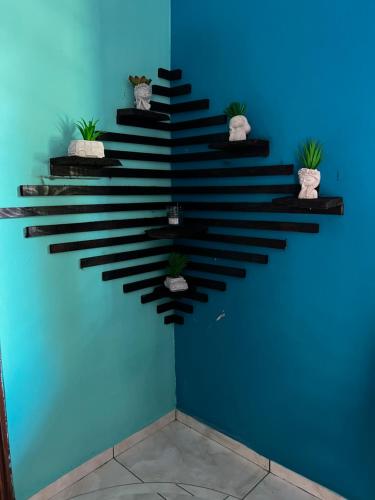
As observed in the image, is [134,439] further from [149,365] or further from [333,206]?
[333,206]

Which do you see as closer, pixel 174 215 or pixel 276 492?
pixel 276 492

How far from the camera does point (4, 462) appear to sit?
1413 millimetres

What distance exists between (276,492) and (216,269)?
2.90 feet

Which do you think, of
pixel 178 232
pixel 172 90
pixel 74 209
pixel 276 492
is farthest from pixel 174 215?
pixel 276 492

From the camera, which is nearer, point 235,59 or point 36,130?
point 36,130

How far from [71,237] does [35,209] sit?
0.18 metres

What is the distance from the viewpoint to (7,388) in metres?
1.41

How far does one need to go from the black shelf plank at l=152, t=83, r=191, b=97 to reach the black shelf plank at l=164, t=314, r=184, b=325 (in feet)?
3.27

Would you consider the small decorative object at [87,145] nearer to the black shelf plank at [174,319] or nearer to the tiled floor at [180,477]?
the black shelf plank at [174,319]

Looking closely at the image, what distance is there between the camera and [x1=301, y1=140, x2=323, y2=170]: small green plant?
137 centimetres

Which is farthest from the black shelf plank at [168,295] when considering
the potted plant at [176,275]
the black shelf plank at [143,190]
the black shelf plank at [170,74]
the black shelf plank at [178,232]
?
the black shelf plank at [170,74]

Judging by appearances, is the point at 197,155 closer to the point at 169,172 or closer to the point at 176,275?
the point at 169,172

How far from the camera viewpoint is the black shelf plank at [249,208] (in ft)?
4.63

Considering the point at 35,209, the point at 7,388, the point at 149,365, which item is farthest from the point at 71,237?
the point at 149,365
